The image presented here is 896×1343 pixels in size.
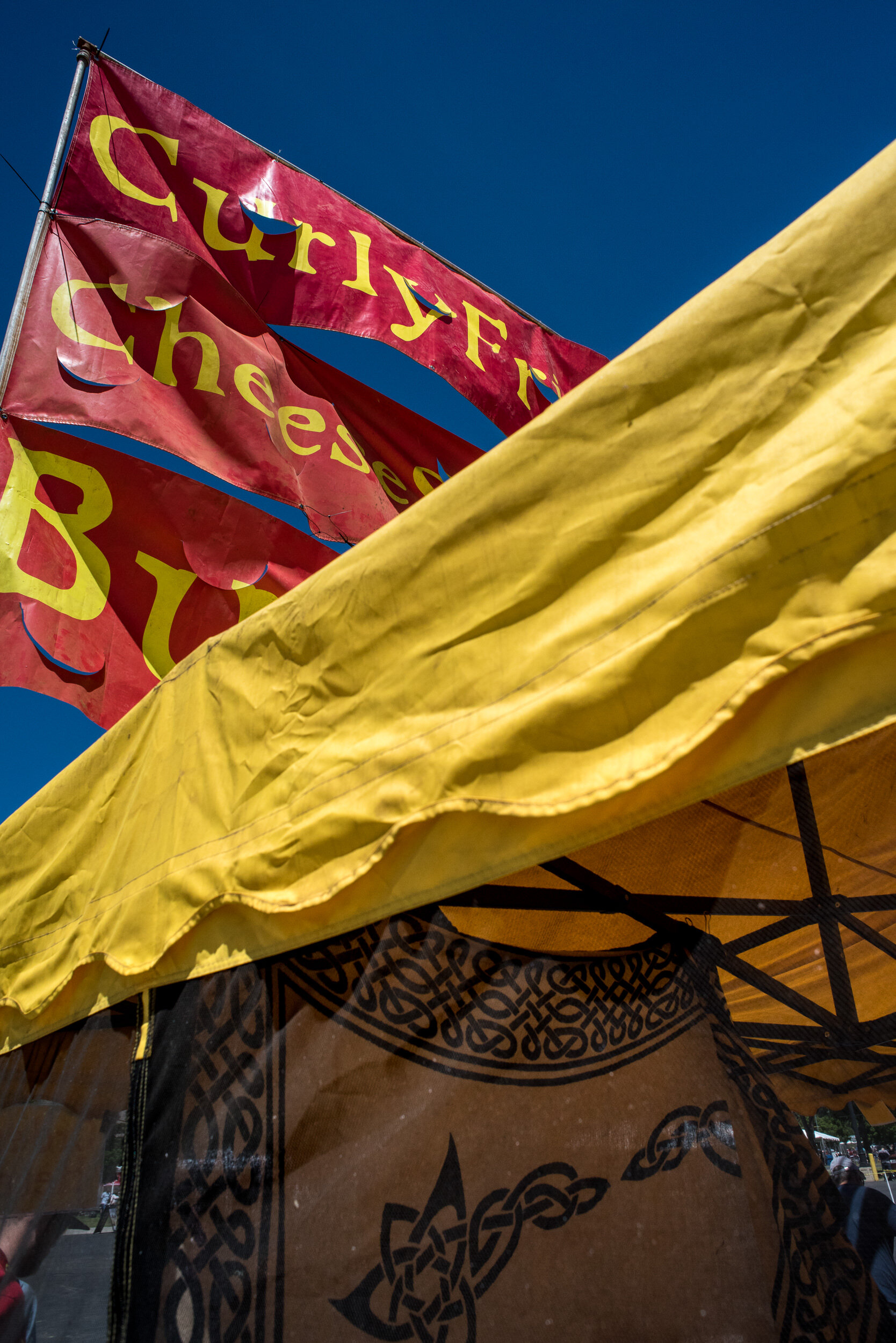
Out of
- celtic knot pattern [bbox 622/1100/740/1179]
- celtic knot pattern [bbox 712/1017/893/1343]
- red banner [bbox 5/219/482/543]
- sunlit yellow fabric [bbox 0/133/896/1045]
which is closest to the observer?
sunlit yellow fabric [bbox 0/133/896/1045]

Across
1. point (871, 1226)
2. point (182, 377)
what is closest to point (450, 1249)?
point (871, 1226)

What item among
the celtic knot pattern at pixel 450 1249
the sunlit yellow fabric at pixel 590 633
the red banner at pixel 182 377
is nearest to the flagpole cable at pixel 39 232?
the red banner at pixel 182 377

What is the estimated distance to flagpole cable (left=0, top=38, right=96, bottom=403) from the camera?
244 cm

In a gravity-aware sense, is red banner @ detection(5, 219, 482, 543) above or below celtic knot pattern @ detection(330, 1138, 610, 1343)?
above

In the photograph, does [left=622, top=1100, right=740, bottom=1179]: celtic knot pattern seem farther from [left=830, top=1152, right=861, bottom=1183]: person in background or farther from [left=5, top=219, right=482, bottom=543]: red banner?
[left=5, top=219, right=482, bottom=543]: red banner

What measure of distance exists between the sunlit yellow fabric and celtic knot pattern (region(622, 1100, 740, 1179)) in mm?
579

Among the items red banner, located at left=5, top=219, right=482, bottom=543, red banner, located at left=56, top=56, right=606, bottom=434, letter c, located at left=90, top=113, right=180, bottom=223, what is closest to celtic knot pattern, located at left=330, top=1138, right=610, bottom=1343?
red banner, located at left=5, top=219, right=482, bottom=543

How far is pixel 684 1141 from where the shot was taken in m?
1.19

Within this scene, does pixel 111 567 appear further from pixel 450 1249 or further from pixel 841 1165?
pixel 841 1165

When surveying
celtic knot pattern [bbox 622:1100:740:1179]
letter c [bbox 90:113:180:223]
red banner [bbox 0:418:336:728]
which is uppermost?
Answer: letter c [bbox 90:113:180:223]

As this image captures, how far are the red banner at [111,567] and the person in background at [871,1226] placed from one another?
2.21m

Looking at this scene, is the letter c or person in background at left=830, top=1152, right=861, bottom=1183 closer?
person in background at left=830, top=1152, right=861, bottom=1183

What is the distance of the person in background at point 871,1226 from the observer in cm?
106

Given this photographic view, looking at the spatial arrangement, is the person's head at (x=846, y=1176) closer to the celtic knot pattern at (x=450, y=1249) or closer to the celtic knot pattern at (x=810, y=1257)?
the celtic knot pattern at (x=810, y=1257)
